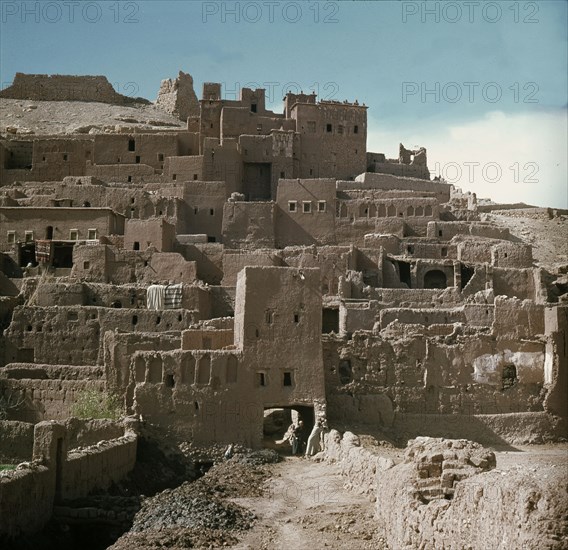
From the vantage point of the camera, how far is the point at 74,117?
243 ft

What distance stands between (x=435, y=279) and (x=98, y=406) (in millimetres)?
20516

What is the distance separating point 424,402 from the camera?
3228 centimetres

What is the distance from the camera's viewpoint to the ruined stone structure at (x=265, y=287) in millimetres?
31047

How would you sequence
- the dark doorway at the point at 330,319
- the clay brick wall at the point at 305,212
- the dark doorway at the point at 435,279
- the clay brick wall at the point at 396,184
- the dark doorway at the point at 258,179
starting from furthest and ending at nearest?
the dark doorway at the point at 258,179
the clay brick wall at the point at 396,184
the clay brick wall at the point at 305,212
the dark doorway at the point at 435,279
the dark doorway at the point at 330,319

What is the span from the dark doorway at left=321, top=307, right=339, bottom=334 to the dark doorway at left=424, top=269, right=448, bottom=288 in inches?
299

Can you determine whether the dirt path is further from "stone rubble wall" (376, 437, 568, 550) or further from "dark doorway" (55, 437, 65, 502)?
"dark doorway" (55, 437, 65, 502)

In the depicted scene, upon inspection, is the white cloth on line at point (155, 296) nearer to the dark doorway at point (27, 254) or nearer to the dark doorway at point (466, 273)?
the dark doorway at point (27, 254)

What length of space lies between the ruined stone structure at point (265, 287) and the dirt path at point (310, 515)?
5.06m

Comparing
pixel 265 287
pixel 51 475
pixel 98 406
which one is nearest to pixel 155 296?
pixel 265 287

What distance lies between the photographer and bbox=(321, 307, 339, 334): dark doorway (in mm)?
39531

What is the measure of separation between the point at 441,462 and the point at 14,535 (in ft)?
31.6

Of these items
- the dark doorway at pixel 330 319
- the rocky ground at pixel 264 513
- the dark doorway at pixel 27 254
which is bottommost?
the rocky ground at pixel 264 513

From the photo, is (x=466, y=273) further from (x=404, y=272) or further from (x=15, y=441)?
(x=15, y=441)

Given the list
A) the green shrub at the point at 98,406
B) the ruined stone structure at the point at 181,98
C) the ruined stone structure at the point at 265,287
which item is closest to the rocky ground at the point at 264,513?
the ruined stone structure at the point at 265,287
